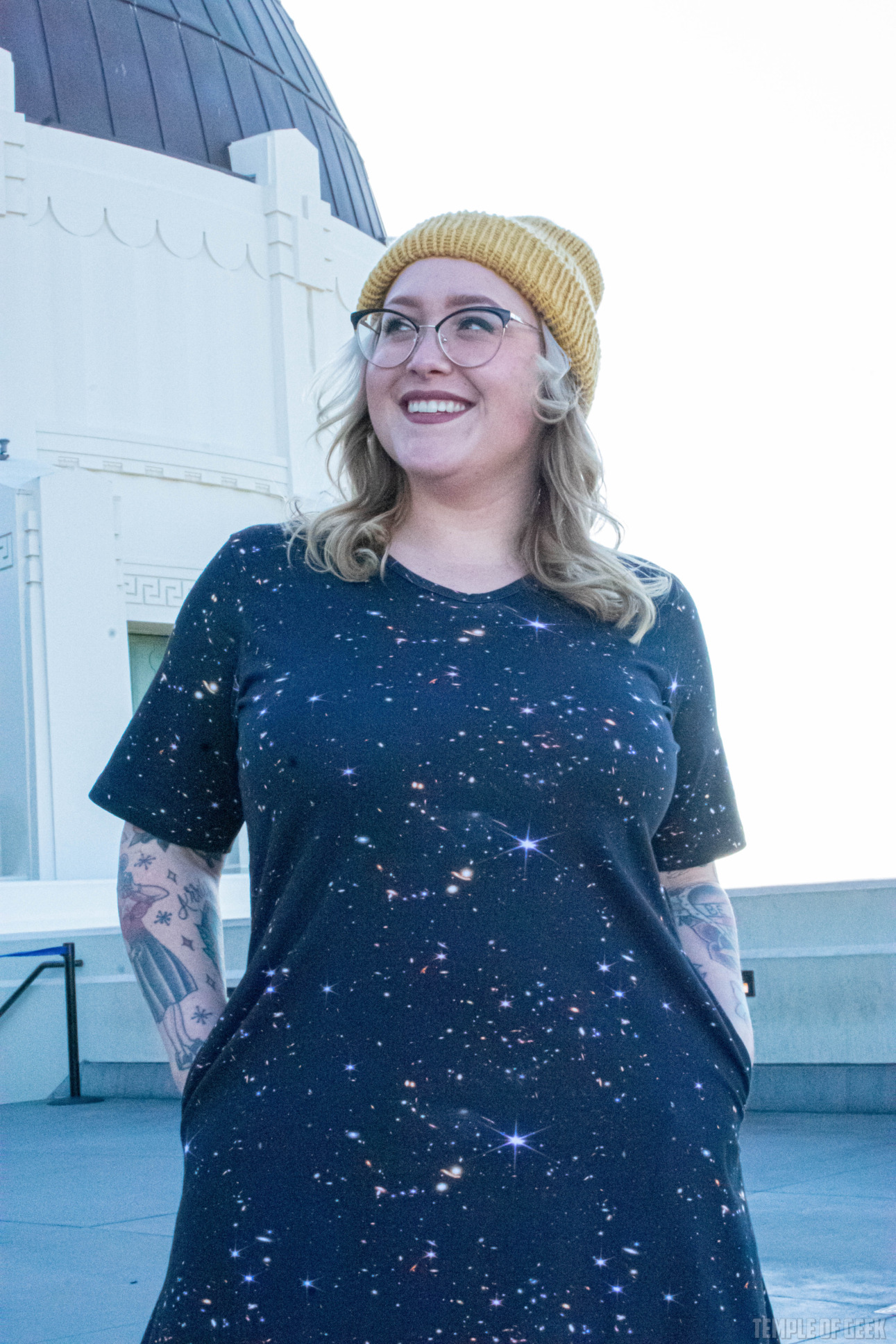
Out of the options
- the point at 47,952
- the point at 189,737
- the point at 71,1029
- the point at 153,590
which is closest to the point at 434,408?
the point at 189,737

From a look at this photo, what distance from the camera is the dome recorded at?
14.9 metres

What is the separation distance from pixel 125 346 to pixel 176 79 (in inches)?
133

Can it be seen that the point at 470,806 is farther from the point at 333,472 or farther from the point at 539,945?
the point at 333,472

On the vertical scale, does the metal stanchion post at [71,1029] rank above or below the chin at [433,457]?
below

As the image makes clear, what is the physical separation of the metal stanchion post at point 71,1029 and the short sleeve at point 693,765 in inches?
271

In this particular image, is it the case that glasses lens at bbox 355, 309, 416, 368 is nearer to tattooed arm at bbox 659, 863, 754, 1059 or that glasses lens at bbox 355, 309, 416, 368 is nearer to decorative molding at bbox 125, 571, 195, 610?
tattooed arm at bbox 659, 863, 754, 1059

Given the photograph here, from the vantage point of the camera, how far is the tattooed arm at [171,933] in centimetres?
170

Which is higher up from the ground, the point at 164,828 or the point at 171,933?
the point at 164,828

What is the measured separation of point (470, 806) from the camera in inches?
59.1

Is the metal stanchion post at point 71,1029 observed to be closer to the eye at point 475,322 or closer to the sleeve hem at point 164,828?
the sleeve hem at point 164,828

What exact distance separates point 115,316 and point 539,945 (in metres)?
14.0

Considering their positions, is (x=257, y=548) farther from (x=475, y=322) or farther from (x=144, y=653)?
(x=144, y=653)

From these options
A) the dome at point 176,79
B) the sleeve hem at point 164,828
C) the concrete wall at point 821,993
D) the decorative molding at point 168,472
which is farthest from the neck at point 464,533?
the dome at point 176,79

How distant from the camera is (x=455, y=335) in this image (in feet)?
5.99
